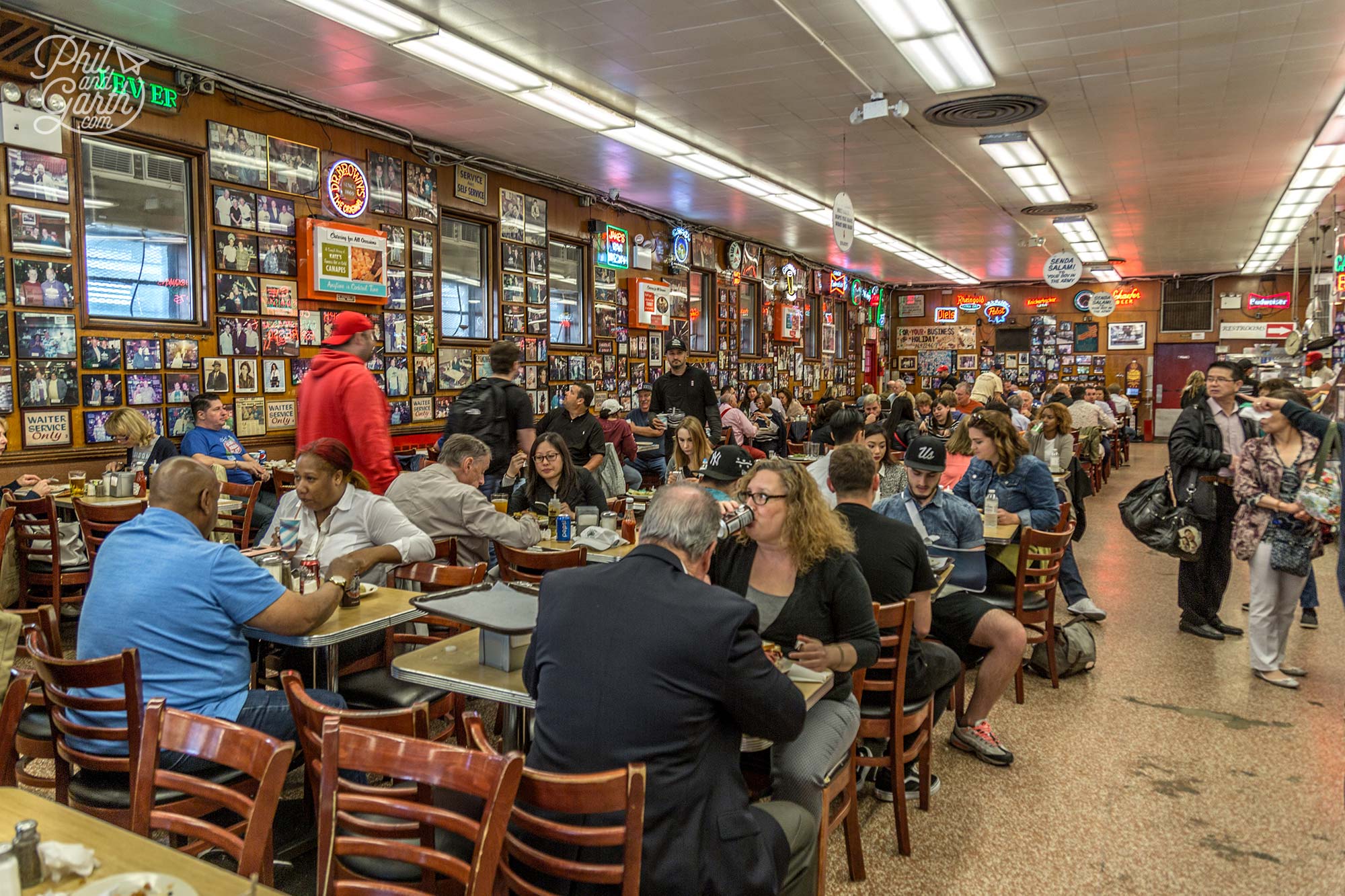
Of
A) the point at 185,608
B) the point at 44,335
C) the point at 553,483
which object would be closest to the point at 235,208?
the point at 44,335

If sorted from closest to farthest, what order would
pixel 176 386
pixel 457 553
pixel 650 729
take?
pixel 650 729 → pixel 457 553 → pixel 176 386

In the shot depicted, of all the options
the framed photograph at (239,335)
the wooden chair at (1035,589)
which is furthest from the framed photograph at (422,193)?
the wooden chair at (1035,589)

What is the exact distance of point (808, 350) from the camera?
1744 centimetres

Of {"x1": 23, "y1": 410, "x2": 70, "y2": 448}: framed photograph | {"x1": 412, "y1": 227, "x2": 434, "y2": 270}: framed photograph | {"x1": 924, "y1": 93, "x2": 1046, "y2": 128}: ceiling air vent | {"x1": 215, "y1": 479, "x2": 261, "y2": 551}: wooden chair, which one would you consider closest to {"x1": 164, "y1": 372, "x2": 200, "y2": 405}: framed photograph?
{"x1": 23, "y1": 410, "x2": 70, "y2": 448}: framed photograph

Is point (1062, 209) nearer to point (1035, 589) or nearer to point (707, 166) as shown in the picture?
point (707, 166)

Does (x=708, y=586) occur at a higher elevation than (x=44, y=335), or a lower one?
lower

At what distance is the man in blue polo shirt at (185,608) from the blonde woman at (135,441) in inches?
157

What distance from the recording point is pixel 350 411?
4.66m

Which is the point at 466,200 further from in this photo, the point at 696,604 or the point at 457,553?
the point at 696,604

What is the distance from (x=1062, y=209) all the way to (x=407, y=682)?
11.3m

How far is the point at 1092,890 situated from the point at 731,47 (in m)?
5.32

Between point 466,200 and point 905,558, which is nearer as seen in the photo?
point 905,558

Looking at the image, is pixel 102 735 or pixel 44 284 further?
pixel 44 284

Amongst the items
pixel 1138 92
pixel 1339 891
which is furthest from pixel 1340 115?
pixel 1339 891
